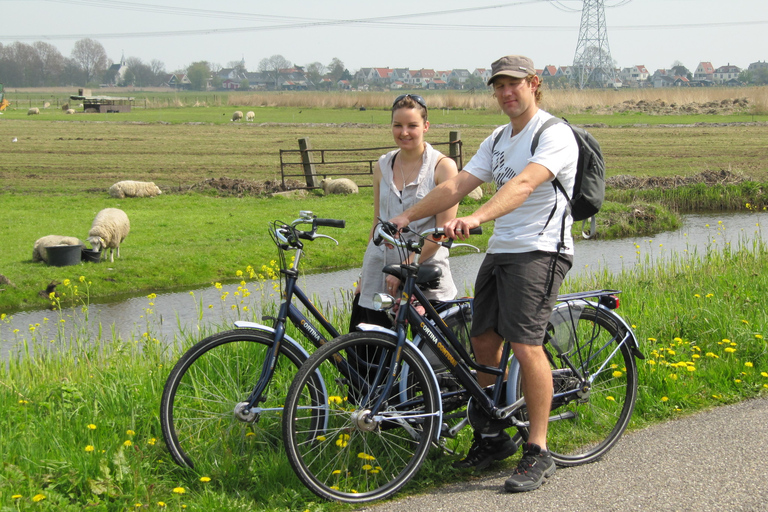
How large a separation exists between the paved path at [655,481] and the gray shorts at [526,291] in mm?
787

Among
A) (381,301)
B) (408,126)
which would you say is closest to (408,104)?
(408,126)

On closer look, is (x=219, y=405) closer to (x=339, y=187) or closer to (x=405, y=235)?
(x=405, y=235)

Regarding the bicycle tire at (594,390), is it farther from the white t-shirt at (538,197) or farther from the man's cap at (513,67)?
the man's cap at (513,67)

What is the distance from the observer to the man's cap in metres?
3.94

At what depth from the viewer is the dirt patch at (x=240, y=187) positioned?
75.2ft

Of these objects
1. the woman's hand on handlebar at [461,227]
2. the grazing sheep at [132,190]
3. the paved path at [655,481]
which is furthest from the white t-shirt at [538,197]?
the grazing sheep at [132,190]

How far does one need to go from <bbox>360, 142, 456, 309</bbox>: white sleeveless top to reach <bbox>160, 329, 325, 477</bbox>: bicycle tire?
2.33 ft

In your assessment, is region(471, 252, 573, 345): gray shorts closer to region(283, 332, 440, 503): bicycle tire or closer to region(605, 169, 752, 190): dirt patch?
region(283, 332, 440, 503): bicycle tire

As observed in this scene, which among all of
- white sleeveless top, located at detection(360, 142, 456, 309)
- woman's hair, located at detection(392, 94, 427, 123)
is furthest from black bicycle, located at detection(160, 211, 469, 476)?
woman's hair, located at detection(392, 94, 427, 123)

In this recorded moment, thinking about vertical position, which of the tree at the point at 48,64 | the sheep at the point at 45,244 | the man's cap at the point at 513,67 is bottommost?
the sheep at the point at 45,244

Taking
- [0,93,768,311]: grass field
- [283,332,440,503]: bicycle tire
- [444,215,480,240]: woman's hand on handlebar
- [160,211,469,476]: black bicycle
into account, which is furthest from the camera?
[0,93,768,311]: grass field

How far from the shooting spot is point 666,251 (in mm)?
15461

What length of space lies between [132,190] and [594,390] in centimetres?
1978

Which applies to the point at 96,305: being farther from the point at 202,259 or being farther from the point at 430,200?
the point at 430,200
